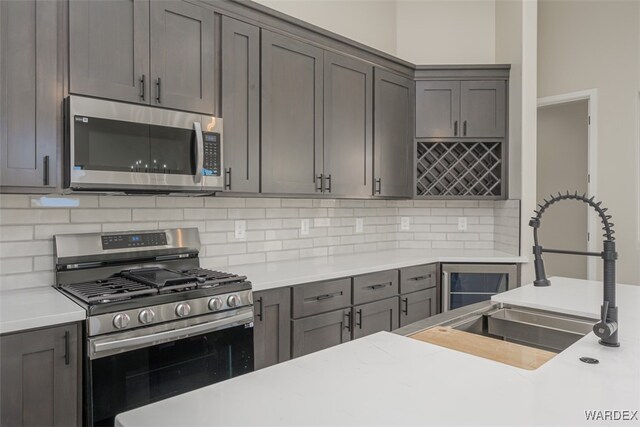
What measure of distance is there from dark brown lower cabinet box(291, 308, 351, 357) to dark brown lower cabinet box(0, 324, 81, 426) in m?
1.13

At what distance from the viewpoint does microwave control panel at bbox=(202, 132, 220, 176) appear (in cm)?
239

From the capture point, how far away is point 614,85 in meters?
3.96

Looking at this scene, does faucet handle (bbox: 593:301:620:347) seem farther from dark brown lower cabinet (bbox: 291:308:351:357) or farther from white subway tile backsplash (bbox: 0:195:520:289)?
white subway tile backsplash (bbox: 0:195:520:289)

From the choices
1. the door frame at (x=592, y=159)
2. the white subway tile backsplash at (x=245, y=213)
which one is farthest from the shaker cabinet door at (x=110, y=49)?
the door frame at (x=592, y=159)

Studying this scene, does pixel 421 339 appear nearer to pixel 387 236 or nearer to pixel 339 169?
pixel 339 169

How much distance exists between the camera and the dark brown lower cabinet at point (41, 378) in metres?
1.55

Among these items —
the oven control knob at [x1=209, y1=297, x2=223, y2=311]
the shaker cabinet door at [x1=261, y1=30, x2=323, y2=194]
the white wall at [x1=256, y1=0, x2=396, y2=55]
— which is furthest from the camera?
the white wall at [x1=256, y1=0, x2=396, y2=55]

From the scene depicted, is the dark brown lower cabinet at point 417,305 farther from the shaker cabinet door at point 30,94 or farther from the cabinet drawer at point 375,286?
the shaker cabinet door at point 30,94

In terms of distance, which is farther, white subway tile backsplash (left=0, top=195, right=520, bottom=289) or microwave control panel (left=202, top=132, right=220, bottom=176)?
microwave control panel (left=202, top=132, right=220, bottom=176)

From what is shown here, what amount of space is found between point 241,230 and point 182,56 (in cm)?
115

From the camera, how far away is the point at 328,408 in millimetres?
862

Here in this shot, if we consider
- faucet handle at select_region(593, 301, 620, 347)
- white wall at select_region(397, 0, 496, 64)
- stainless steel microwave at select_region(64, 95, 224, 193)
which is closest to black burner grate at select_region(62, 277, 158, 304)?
stainless steel microwave at select_region(64, 95, 224, 193)

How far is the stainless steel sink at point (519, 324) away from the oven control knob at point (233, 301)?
3.17ft

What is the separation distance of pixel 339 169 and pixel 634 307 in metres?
1.96
